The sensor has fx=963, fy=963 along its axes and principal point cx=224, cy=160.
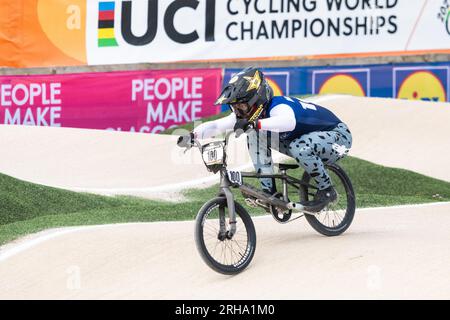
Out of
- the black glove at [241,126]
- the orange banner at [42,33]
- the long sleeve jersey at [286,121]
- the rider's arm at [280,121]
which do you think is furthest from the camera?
the orange banner at [42,33]

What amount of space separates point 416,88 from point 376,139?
277 cm

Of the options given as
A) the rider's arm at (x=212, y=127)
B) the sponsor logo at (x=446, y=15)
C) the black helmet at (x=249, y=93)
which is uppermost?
the sponsor logo at (x=446, y=15)

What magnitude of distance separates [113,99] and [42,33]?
2.52 meters

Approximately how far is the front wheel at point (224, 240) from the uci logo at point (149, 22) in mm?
13216

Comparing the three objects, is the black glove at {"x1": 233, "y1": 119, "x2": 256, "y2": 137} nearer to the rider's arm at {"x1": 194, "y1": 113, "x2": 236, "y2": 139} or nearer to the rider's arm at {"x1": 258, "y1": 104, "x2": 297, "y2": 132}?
the rider's arm at {"x1": 258, "y1": 104, "x2": 297, "y2": 132}

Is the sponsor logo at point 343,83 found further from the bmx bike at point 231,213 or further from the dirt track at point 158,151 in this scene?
the bmx bike at point 231,213

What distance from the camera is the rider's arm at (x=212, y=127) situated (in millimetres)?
8148

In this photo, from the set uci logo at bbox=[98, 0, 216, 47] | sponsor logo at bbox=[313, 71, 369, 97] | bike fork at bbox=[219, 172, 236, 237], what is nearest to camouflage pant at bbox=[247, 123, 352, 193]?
bike fork at bbox=[219, 172, 236, 237]

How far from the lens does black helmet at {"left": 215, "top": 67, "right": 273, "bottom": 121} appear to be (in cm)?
800

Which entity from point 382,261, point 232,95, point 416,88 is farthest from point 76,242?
point 416,88

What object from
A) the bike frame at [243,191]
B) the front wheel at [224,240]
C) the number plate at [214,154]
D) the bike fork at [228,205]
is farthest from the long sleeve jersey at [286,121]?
the front wheel at [224,240]

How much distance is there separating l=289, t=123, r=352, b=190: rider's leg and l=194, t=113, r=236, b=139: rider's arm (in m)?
0.59

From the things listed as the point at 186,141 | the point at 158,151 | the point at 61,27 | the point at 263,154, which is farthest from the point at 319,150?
the point at 61,27

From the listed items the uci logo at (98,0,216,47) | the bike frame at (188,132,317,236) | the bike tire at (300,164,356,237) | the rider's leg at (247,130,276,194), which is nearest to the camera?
the bike frame at (188,132,317,236)
